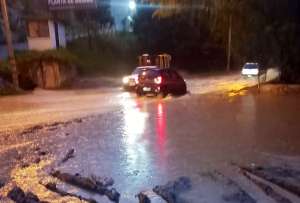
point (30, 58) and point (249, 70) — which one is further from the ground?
point (30, 58)

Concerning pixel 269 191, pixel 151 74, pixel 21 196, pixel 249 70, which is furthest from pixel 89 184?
pixel 249 70

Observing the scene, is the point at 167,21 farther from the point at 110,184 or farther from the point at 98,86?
the point at 110,184

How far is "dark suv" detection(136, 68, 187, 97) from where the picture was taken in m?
24.7

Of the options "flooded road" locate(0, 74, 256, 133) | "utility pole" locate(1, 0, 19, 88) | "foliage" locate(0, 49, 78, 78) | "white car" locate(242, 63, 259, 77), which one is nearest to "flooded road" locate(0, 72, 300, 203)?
"flooded road" locate(0, 74, 256, 133)

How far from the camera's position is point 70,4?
34906mm

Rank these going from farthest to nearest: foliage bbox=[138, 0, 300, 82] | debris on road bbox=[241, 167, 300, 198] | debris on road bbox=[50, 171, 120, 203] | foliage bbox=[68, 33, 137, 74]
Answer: foliage bbox=[68, 33, 137, 74] → foliage bbox=[138, 0, 300, 82] → debris on road bbox=[241, 167, 300, 198] → debris on road bbox=[50, 171, 120, 203]

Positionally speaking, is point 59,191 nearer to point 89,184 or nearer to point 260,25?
point 89,184

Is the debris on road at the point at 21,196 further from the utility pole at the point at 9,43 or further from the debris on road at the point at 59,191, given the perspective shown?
the utility pole at the point at 9,43

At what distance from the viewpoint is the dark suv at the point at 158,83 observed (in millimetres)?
24703

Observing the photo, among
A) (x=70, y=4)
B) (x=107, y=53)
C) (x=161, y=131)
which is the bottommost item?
(x=107, y=53)

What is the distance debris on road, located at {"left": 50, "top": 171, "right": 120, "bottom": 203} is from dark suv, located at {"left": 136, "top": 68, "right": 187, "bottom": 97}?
15.5 metres

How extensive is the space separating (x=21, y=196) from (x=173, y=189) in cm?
244

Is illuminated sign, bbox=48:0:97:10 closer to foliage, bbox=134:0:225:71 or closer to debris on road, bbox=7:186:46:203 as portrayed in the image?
foliage, bbox=134:0:225:71

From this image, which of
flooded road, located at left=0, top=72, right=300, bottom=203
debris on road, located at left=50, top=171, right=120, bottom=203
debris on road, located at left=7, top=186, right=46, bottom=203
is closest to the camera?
debris on road, located at left=7, top=186, right=46, bottom=203
